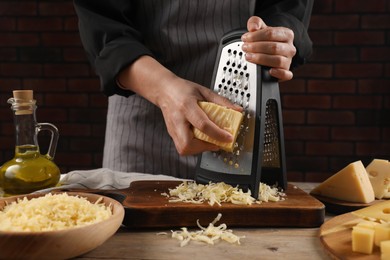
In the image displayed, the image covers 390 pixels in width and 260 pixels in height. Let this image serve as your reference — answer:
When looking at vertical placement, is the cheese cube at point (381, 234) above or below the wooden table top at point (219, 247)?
above

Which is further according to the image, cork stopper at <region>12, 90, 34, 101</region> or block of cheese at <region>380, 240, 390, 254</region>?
cork stopper at <region>12, 90, 34, 101</region>

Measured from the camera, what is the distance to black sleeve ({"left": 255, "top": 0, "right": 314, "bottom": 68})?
5.16ft

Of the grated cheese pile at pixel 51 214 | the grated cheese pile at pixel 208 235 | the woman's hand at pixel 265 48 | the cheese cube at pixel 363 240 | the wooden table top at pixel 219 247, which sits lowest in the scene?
the wooden table top at pixel 219 247

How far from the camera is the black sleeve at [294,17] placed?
157 cm

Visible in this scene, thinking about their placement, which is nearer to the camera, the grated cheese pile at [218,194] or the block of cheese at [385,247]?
the block of cheese at [385,247]

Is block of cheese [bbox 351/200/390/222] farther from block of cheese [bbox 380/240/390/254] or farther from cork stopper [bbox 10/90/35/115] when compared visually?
cork stopper [bbox 10/90/35/115]

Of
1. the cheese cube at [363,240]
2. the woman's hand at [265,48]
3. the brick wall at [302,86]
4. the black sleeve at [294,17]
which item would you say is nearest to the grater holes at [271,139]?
the woman's hand at [265,48]

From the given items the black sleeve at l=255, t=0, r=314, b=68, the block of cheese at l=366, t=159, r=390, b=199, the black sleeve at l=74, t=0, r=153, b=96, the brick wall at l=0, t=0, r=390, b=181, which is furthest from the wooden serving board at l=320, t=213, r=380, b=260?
the brick wall at l=0, t=0, r=390, b=181

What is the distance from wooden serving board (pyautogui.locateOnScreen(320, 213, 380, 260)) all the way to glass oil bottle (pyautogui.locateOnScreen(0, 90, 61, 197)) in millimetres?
712

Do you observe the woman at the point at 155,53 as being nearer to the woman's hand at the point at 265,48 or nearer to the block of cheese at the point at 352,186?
the woman's hand at the point at 265,48

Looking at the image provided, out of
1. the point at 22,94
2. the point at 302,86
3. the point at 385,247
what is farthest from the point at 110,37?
the point at 302,86

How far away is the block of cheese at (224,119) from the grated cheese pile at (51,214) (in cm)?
35

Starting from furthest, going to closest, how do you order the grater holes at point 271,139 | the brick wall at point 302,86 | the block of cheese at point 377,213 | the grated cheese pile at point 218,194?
the brick wall at point 302,86, the grater holes at point 271,139, the grated cheese pile at point 218,194, the block of cheese at point 377,213

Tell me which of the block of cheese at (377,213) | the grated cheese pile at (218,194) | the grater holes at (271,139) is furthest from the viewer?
the grater holes at (271,139)
